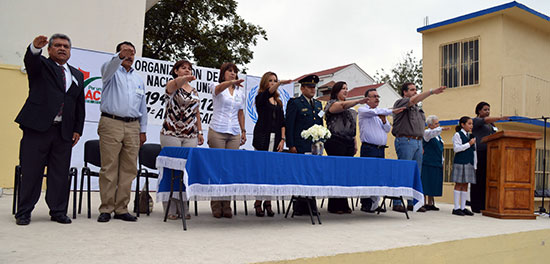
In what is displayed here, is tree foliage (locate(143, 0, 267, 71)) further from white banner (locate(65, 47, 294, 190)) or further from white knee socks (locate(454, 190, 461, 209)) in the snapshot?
white knee socks (locate(454, 190, 461, 209))

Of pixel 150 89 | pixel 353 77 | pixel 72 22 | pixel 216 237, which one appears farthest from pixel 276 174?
pixel 353 77

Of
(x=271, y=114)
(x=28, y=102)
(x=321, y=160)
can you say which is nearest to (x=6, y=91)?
(x=28, y=102)

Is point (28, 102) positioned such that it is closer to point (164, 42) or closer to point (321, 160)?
point (321, 160)

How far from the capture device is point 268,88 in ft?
15.7

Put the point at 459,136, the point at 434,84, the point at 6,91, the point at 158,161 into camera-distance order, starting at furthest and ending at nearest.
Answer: the point at 434,84 < the point at 6,91 < the point at 459,136 < the point at 158,161

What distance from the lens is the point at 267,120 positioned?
193 inches

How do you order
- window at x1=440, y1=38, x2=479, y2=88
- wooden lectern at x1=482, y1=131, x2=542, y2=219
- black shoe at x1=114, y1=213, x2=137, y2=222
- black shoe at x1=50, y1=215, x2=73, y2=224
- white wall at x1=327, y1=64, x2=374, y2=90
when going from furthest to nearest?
white wall at x1=327, y1=64, x2=374, y2=90 < window at x1=440, y1=38, x2=479, y2=88 < wooden lectern at x1=482, y1=131, x2=542, y2=219 < black shoe at x1=114, y1=213, x2=137, y2=222 < black shoe at x1=50, y1=215, x2=73, y2=224

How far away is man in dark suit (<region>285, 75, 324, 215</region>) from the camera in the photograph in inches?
197

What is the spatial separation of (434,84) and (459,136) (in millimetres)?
8732

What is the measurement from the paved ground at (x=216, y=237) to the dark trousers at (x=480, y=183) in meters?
1.16

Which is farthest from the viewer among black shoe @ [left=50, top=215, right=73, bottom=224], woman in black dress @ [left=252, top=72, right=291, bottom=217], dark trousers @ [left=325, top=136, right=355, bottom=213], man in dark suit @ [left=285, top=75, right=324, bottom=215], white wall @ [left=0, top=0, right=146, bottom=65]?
white wall @ [left=0, top=0, right=146, bottom=65]

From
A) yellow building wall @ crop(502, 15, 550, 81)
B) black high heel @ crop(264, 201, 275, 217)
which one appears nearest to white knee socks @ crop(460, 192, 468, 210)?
black high heel @ crop(264, 201, 275, 217)

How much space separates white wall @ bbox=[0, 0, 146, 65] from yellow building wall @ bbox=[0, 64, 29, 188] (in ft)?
4.50

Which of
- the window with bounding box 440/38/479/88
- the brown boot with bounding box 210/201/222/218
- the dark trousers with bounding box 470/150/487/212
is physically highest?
the window with bounding box 440/38/479/88
